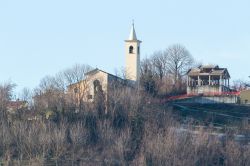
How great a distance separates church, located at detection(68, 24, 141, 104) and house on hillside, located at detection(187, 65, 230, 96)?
3299mm

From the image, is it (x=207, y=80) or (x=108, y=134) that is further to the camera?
(x=207, y=80)

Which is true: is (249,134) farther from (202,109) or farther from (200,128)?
(202,109)

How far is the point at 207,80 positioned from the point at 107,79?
772 centimetres

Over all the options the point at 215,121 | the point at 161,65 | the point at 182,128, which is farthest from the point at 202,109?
the point at 161,65

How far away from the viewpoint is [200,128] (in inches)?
2175

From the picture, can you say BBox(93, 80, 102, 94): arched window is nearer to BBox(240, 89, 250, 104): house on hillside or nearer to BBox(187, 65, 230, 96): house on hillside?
BBox(187, 65, 230, 96): house on hillside

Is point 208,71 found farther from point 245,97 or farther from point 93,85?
point 93,85

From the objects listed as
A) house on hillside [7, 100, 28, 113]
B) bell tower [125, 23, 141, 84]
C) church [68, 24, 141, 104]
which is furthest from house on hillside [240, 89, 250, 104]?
house on hillside [7, 100, 28, 113]

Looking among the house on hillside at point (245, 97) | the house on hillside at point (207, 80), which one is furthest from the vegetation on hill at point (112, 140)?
the house on hillside at point (207, 80)

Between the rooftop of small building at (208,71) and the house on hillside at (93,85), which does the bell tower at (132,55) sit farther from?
the house on hillside at (93,85)

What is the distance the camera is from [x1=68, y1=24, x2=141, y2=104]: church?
2429 inches

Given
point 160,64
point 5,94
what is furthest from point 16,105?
point 160,64

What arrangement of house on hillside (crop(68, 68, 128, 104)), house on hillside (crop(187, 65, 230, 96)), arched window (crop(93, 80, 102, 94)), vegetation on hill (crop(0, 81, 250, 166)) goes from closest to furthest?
1. vegetation on hill (crop(0, 81, 250, 166))
2. house on hillside (crop(68, 68, 128, 104))
3. arched window (crop(93, 80, 102, 94))
4. house on hillside (crop(187, 65, 230, 96))

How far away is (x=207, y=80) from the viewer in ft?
231
